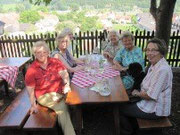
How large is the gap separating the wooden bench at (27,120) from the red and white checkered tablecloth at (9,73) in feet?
2.75

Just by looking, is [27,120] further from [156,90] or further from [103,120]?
[156,90]

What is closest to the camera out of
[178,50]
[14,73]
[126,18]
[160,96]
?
[160,96]

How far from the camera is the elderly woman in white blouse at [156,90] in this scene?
7.45 ft

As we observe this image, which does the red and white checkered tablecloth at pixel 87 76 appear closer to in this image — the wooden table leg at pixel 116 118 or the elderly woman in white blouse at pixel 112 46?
the wooden table leg at pixel 116 118

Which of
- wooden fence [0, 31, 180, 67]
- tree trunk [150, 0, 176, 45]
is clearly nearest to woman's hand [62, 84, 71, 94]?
tree trunk [150, 0, 176, 45]

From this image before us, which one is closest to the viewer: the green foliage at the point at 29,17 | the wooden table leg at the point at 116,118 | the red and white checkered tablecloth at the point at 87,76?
the wooden table leg at the point at 116,118

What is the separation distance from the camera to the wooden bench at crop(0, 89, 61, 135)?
2.31 meters

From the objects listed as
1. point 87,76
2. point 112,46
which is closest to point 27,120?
point 87,76

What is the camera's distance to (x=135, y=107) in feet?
8.55

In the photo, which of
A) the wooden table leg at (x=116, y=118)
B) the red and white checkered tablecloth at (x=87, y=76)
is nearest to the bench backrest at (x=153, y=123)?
the wooden table leg at (x=116, y=118)

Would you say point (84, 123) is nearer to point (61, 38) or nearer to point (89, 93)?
point (89, 93)

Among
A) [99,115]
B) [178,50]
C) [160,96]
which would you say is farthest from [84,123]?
[178,50]

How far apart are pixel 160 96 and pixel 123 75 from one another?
1.23 meters

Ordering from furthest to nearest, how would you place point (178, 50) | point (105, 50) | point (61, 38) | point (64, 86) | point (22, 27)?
1. point (22, 27)
2. point (178, 50)
3. point (105, 50)
4. point (61, 38)
5. point (64, 86)
